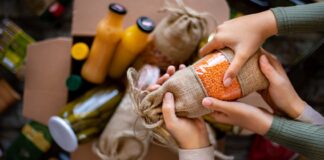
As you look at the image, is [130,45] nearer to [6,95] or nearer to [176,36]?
[176,36]

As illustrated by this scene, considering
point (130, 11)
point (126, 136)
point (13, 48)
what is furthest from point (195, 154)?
point (13, 48)

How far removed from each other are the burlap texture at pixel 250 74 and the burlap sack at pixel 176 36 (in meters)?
0.25

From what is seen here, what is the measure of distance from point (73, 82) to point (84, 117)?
97 mm

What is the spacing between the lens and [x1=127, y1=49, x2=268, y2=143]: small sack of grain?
1.93 feet

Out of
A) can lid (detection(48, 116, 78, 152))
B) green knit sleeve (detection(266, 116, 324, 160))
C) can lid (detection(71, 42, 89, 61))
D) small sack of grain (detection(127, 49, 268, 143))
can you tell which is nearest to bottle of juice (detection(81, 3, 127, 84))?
can lid (detection(71, 42, 89, 61))

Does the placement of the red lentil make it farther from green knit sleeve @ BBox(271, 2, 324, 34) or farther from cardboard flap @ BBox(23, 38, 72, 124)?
cardboard flap @ BBox(23, 38, 72, 124)

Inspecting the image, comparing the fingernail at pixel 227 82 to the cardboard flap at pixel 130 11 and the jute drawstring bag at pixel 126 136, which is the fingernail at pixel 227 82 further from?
the cardboard flap at pixel 130 11

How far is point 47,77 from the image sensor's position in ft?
3.40

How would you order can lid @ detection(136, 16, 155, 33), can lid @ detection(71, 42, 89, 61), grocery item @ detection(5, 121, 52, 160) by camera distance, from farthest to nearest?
grocery item @ detection(5, 121, 52, 160) → can lid @ detection(71, 42, 89, 61) → can lid @ detection(136, 16, 155, 33)

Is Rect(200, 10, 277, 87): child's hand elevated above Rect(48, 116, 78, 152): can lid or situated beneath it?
elevated above

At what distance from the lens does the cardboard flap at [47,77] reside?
1.02 meters

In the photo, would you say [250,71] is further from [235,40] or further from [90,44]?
[90,44]

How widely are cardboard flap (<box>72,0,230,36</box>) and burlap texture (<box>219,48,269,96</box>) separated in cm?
37

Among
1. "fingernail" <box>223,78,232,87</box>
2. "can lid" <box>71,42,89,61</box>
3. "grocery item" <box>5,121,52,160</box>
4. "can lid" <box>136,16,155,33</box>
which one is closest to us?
"fingernail" <box>223,78,232,87</box>
